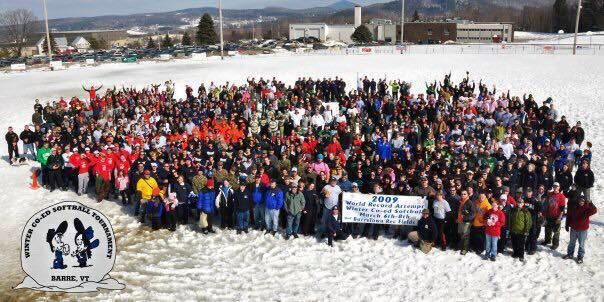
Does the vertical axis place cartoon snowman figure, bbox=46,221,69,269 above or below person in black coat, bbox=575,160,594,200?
above

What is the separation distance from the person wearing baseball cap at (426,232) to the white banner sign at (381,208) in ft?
0.93

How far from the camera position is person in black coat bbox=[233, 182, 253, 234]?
11164mm

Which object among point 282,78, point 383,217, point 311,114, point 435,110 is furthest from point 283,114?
point 282,78

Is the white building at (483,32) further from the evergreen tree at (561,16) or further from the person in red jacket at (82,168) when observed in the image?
the person in red jacket at (82,168)

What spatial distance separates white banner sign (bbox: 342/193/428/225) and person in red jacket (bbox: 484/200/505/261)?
1.43 m

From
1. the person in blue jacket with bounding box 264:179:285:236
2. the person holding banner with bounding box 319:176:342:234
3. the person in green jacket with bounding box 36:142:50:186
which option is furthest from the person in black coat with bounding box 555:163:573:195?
the person in green jacket with bounding box 36:142:50:186

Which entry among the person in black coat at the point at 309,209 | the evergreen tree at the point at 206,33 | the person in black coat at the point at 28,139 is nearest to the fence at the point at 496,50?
the evergreen tree at the point at 206,33

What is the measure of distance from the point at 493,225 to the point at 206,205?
6.46 metres

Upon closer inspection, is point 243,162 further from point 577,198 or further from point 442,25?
point 442,25

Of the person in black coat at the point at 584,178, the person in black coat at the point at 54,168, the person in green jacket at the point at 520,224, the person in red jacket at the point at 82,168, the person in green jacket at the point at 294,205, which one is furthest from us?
the person in black coat at the point at 54,168

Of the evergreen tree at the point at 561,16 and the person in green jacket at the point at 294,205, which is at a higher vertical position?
the evergreen tree at the point at 561,16

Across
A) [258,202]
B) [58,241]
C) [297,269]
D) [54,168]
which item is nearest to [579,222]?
[297,269]

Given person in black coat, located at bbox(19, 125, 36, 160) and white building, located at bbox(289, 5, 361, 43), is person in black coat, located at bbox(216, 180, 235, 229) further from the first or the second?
white building, located at bbox(289, 5, 361, 43)

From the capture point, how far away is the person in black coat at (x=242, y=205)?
36.6ft
